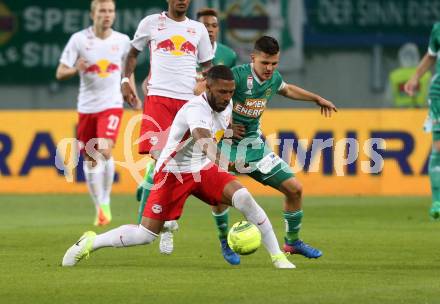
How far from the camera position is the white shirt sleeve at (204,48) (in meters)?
11.8

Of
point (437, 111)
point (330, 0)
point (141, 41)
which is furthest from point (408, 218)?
point (330, 0)

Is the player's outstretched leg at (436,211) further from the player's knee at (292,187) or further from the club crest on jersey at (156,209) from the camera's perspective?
the club crest on jersey at (156,209)

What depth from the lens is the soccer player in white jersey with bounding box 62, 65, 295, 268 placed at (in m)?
9.57

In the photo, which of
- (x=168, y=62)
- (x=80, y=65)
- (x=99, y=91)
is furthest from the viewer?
(x=99, y=91)

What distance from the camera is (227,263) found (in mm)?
10383

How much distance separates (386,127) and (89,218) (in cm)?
599

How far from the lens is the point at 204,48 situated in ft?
38.6

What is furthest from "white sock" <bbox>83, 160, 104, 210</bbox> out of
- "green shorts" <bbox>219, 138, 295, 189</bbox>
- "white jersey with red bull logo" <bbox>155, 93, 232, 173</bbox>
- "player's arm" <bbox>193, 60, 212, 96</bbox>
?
"white jersey with red bull logo" <bbox>155, 93, 232, 173</bbox>

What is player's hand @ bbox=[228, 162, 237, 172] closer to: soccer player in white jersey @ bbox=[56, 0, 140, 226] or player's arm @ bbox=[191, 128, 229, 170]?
player's arm @ bbox=[191, 128, 229, 170]

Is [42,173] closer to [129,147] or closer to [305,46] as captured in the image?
[129,147]

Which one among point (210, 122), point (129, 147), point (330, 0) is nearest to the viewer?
point (210, 122)

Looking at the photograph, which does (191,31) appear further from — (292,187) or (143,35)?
(292,187)

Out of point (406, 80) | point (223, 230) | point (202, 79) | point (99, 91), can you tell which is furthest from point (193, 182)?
point (406, 80)

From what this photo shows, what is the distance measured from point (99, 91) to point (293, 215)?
5146 mm
